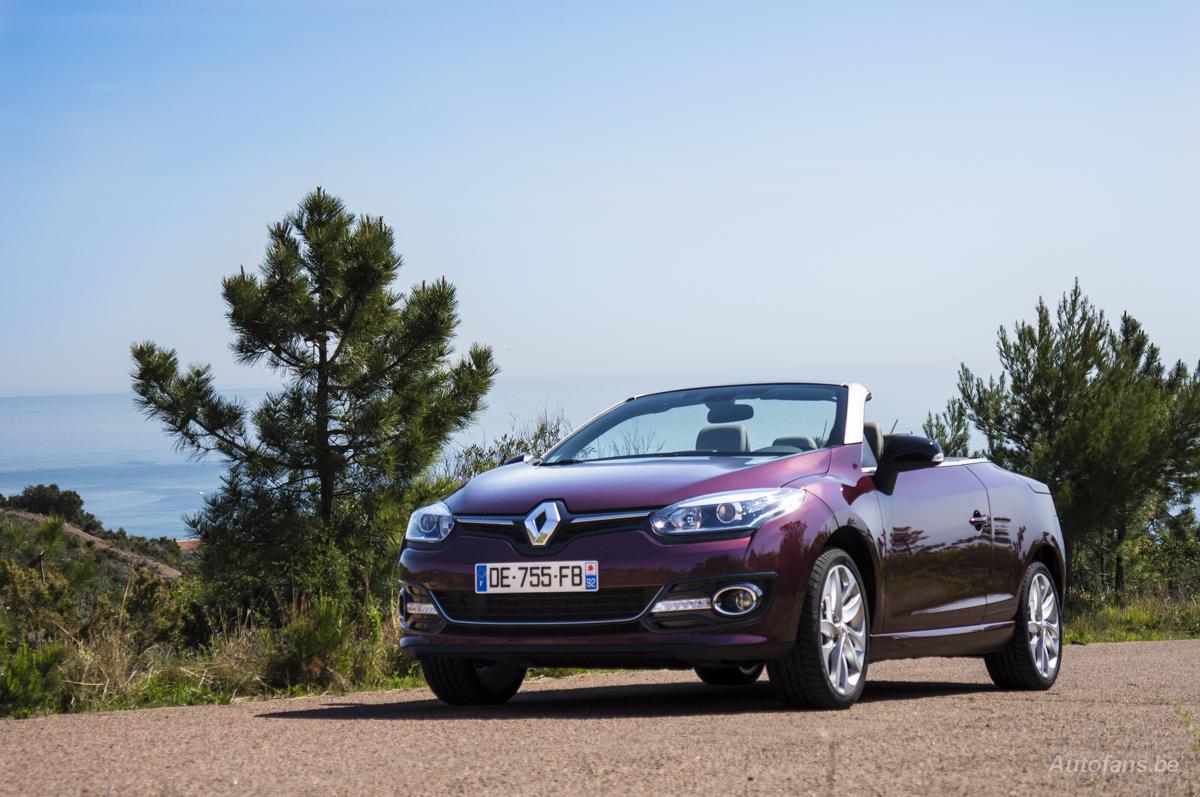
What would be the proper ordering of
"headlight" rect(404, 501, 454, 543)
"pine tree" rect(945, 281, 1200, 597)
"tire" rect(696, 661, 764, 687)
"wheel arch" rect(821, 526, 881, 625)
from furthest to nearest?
"pine tree" rect(945, 281, 1200, 597) → "tire" rect(696, 661, 764, 687) → "wheel arch" rect(821, 526, 881, 625) → "headlight" rect(404, 501, 454, 543)

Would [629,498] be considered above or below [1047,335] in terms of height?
below

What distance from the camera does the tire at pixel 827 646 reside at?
6629 mm

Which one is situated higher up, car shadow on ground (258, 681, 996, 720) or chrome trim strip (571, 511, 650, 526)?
chrome trim strip (571, 511, 650, 526)

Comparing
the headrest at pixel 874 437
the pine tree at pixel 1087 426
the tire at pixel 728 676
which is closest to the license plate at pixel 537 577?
the headrest at pixel 874 437

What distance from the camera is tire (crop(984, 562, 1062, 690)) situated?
350 inches

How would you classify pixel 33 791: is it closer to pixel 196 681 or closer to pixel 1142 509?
pixel 196 681

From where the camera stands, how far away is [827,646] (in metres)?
6.78

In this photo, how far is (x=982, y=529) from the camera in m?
8.46

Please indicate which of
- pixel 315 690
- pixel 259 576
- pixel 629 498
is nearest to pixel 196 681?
pixel 315 690

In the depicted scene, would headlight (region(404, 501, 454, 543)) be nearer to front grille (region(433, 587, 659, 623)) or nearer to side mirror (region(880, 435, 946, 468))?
front grille (region(433, 587, 659, 623))

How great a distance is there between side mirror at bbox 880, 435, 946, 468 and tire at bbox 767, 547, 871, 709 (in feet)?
2.34

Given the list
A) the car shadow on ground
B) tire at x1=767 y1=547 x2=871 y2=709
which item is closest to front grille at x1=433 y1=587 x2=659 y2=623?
the car shadow on ground

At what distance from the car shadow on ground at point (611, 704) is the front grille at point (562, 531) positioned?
75 cm

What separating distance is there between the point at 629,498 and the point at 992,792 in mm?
2524
